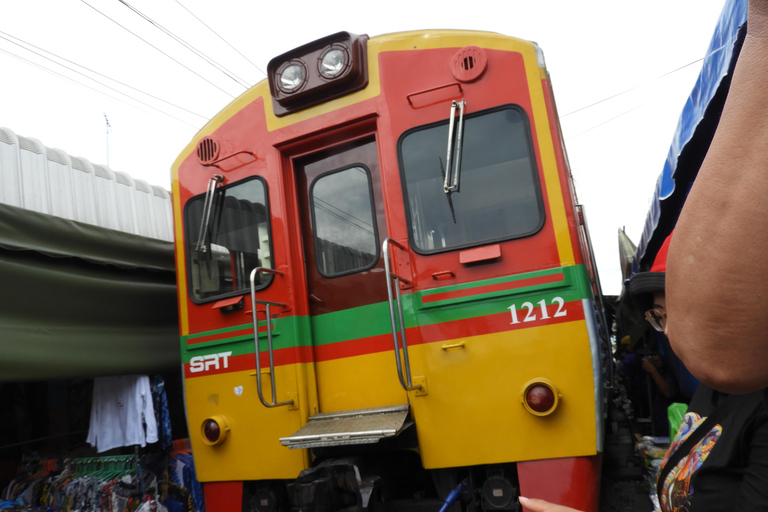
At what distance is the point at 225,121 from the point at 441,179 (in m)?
1.66

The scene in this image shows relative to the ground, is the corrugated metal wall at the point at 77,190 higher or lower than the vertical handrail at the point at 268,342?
higher

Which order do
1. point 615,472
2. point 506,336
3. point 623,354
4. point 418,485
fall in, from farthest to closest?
point 623,354 < point 615,472 < point 418,485 < point 506,336

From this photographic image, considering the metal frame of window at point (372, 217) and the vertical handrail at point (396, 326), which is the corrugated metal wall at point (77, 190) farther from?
the vertical handrail at point (396, 326)

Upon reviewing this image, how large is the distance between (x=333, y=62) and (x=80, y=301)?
8.52ft

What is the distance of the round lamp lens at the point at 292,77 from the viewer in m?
3.32

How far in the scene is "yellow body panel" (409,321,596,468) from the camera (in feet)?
8.26

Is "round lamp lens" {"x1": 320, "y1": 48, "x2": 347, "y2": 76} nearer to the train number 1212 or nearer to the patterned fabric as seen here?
the train number 1212

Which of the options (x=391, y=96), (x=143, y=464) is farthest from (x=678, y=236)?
(x=143, y=464)

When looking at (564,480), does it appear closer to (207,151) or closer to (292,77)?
(292,77)

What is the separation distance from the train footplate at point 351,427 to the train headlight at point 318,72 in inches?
76.0

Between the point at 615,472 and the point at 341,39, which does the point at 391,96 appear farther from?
the point at 615,472

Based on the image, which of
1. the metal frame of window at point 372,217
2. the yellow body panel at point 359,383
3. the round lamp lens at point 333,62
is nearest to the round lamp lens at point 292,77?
the round lamp lens at point 333,62

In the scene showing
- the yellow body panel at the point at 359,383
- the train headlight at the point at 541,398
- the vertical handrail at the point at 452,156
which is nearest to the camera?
the train headlight at the point at 541,398

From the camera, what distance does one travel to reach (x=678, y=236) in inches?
24.7
